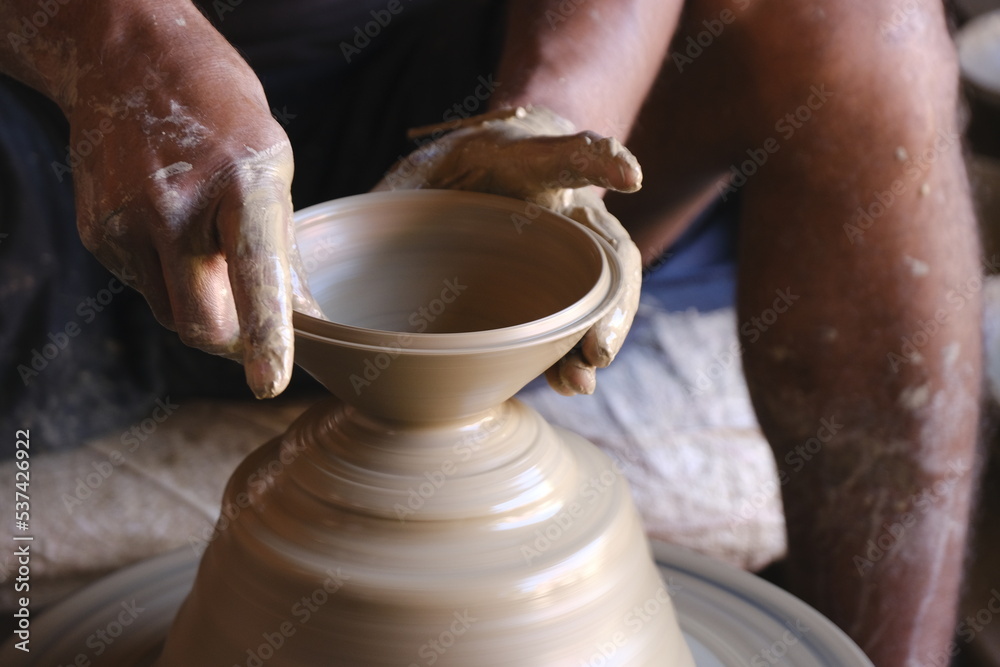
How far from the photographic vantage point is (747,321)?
1.53 metres

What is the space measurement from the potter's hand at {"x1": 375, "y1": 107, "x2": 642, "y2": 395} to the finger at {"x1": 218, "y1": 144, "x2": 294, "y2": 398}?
0.27 metres

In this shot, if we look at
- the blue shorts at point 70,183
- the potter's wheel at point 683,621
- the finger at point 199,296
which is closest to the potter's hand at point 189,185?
the finger at point 199,296

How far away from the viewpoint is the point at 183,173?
36.7 inches

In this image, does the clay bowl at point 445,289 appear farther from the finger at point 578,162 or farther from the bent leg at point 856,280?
the bent leg at point 856,280

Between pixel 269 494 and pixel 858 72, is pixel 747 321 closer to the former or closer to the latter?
pixel 858 72

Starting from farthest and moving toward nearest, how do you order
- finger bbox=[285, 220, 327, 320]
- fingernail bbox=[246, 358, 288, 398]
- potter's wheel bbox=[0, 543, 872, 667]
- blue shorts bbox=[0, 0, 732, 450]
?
blue shorts bbox=[0, 0, 732, 450] → potter's wheel bbox=[0, 543, 872, 667] → finger bbox=[285, 220, 327, 320] → fingernail bbox=[246, 358, 288, 398]

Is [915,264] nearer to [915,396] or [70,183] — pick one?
[915,396]

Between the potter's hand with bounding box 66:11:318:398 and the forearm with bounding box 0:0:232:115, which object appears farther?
the forearm with bounding box 0:0:232:115

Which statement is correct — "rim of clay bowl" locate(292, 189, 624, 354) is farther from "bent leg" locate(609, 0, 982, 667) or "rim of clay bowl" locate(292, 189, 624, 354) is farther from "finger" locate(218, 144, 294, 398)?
"bent leg" locate(609, 0, 982, 667)

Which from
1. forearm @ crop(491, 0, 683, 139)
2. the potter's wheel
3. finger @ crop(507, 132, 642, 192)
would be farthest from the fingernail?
forearm @ crop(491, 0, 683, 139)

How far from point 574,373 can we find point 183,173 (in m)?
0.41

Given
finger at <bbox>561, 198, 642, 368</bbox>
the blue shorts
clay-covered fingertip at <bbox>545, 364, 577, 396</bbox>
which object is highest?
finger at <bbox>561, 198, 642, 368</bbox>

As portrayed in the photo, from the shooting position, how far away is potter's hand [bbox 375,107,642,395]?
967mm

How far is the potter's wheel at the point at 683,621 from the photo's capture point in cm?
112
